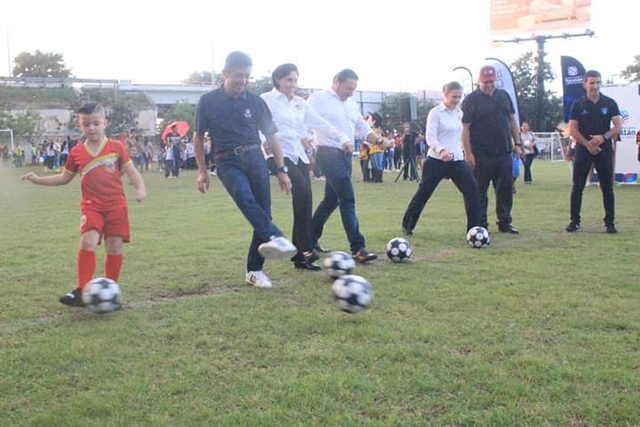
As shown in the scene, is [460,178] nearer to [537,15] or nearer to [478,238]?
[478,238]

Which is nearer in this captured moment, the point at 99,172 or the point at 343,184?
the point at 99,172

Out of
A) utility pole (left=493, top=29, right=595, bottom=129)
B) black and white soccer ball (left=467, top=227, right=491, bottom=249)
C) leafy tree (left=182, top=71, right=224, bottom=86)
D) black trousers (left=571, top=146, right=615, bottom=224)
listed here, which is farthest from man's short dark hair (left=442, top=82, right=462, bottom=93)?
leafy tree (left=182, top=71, right=224, bottom=86)

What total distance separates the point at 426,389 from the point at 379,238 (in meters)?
5.36

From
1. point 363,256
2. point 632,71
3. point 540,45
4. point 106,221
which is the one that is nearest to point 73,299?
point 106,221

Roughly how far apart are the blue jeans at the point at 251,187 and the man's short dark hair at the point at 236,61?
775 millimetres

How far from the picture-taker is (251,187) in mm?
5992

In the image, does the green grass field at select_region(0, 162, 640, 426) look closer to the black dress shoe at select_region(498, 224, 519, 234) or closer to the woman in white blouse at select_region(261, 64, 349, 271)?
the woman in white blouse at select_region(261, 64, 349, 271)

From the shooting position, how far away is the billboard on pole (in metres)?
50.7

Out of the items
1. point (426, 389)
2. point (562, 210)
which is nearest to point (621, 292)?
point (426, 389)

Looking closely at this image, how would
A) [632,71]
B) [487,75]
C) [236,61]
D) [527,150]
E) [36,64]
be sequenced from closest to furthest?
[236,61] < [487,75] < [527,150] < [632,71] < [36,64]

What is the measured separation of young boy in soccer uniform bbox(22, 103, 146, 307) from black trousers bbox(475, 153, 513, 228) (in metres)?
5.15

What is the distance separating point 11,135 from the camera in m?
44.2

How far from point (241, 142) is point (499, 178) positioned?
450 centimetres

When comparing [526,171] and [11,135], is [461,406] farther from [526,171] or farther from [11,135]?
[11,135]
